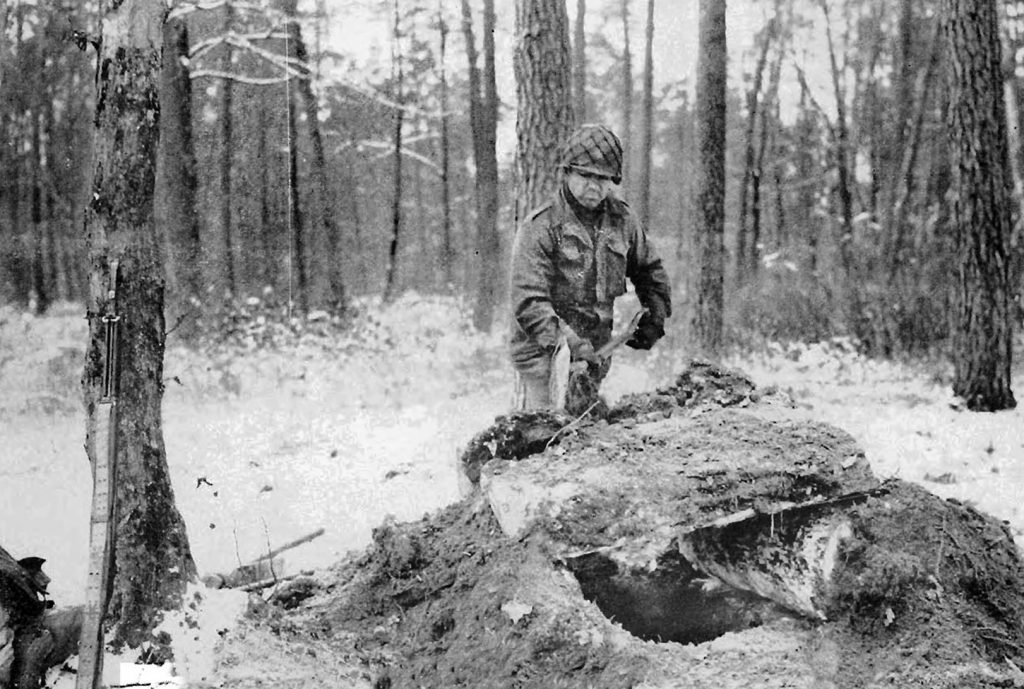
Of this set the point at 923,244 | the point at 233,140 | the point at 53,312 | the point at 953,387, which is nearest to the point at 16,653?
the point at 53,312

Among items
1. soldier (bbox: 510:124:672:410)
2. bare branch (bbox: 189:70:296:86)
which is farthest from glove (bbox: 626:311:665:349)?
bare branch (bbox: 189:70:296:86)

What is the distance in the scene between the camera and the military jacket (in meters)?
3.53

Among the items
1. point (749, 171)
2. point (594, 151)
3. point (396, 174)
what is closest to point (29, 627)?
point (594, 151)

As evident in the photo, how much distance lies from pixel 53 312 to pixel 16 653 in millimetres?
2319

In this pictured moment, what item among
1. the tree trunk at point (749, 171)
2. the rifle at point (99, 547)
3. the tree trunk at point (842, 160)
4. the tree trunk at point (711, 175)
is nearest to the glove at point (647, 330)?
the rifle at point (99, 547)

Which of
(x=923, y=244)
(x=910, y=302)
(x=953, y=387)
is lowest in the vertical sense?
(x=953, y=387)

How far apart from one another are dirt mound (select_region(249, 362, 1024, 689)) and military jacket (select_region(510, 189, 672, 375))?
1.53 feet

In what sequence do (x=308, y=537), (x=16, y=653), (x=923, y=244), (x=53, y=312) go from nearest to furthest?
(x=16, y=653) < (x=308, y=537) < (x=53, y=312) < (x=923, y=244)

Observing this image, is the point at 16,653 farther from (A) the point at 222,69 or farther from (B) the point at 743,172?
(B) the point at 743,172

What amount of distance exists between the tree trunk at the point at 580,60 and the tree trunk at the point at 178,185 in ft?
8.46

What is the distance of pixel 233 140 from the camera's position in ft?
20.1

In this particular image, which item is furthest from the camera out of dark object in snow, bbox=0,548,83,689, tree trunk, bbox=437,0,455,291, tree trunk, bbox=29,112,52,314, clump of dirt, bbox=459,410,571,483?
tree trunk, bbox=437,0,455,291

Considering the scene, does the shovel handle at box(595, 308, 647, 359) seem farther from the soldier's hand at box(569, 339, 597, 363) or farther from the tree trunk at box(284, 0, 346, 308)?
the tree trunk at box(284, 0, 346, 308)

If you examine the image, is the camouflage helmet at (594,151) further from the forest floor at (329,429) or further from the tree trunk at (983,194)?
the tree trunk at (983,194)
